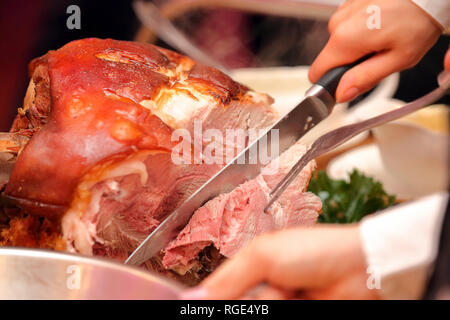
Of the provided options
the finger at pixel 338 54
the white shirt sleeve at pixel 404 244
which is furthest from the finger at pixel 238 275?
the finger at pixel 338 54

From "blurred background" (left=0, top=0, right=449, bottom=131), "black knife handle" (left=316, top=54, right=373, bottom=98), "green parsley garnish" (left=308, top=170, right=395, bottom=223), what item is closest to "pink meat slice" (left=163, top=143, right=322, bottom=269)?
"black knife handle" (left=316, top=54, right=373, bottom=98)

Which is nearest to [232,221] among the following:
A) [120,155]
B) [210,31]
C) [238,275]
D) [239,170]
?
[239,170]

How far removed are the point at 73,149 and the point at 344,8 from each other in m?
0.73

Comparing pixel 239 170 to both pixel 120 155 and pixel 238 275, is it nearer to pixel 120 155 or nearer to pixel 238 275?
pixel 120 155

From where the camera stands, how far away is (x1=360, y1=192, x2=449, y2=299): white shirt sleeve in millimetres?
556

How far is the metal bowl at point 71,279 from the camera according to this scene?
662mm

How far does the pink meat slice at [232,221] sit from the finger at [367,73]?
0.23 m

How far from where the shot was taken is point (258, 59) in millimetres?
3463

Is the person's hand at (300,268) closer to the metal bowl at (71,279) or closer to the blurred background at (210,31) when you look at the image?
the metal bowl at (71,279)

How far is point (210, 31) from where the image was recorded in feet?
11.5

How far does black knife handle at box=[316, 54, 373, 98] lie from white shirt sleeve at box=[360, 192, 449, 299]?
0.49 meters

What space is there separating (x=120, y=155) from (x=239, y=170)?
217 millimetres

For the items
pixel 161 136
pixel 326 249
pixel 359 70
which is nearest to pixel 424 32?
pixel 359 70
